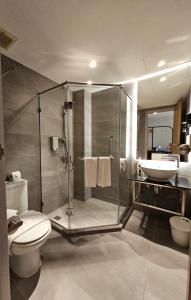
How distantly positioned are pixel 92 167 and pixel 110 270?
1322mm

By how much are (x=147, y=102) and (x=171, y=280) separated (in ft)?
7.46

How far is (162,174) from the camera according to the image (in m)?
1.85

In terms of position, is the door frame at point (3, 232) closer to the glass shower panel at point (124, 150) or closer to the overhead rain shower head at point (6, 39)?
the overhead rain shower head at point (6, 39)

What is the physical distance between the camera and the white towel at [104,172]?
2367mm

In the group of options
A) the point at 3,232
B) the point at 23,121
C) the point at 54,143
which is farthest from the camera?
the point at 54,143

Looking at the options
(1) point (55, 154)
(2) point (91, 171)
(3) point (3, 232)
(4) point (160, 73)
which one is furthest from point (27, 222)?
(4) point (160, 73)

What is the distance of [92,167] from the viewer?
2371 mm

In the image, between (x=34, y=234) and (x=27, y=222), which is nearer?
(x=34, y=234)

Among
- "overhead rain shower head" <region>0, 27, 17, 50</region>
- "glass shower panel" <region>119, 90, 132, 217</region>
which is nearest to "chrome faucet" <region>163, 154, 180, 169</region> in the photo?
"glass shower panel" <region>119, 90, 132, 217</region>

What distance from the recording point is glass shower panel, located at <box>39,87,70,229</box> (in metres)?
2.37

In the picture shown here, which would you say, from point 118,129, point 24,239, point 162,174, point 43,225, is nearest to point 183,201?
point 162,174

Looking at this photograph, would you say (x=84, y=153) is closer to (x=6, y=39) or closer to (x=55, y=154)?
(x=55, y=154)

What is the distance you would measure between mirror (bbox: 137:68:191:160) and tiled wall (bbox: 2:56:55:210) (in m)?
1.68

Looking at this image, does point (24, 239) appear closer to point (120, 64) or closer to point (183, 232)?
point (183, 232)
